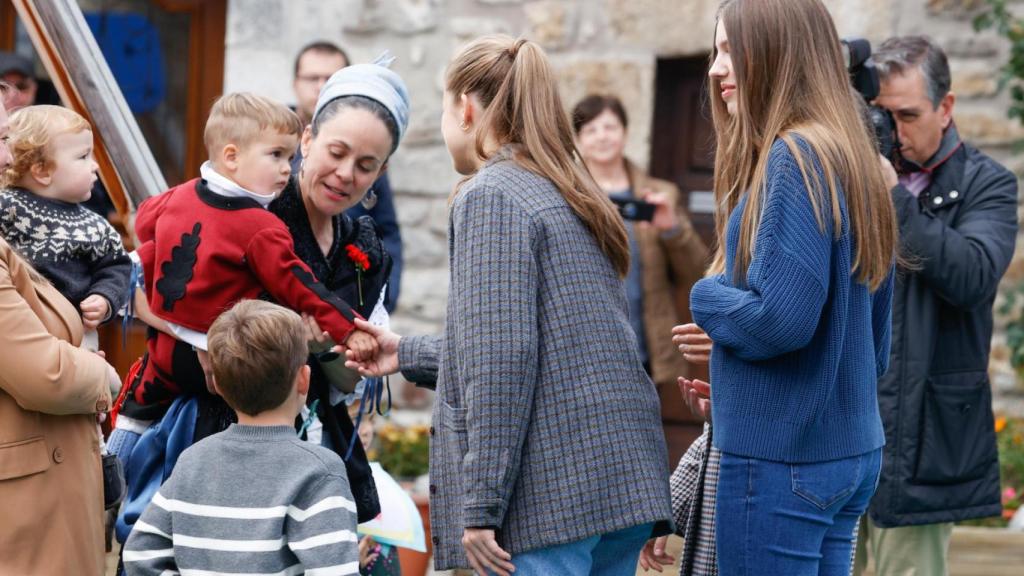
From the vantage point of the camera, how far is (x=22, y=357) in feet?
8.91

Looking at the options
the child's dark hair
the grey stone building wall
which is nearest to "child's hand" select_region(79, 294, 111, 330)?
the child's dark hair

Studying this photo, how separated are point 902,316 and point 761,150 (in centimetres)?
136

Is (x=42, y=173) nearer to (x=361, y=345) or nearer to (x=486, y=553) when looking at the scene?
(x=361, y=345)

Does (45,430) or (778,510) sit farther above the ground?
(778,510)

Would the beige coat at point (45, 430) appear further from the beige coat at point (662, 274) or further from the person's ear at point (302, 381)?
the beige coat at point (662, 274)

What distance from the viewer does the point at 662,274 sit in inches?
225

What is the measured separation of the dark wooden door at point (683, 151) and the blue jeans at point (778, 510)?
145 inches

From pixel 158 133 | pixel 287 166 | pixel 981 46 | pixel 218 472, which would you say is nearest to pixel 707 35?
pixel 981 46

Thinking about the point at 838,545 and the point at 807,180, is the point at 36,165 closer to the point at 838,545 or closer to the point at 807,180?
the point at 807,180

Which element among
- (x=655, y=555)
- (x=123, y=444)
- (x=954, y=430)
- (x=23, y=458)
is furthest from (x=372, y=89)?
(x=954, y=430)

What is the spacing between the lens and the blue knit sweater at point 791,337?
2631 millimetres

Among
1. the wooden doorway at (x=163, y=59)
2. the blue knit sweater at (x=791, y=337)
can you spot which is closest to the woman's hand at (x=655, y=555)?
the blue knit sweater at (x=791, y=337)

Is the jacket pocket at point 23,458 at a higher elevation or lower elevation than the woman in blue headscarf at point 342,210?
lower

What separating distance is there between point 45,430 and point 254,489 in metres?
0.48
